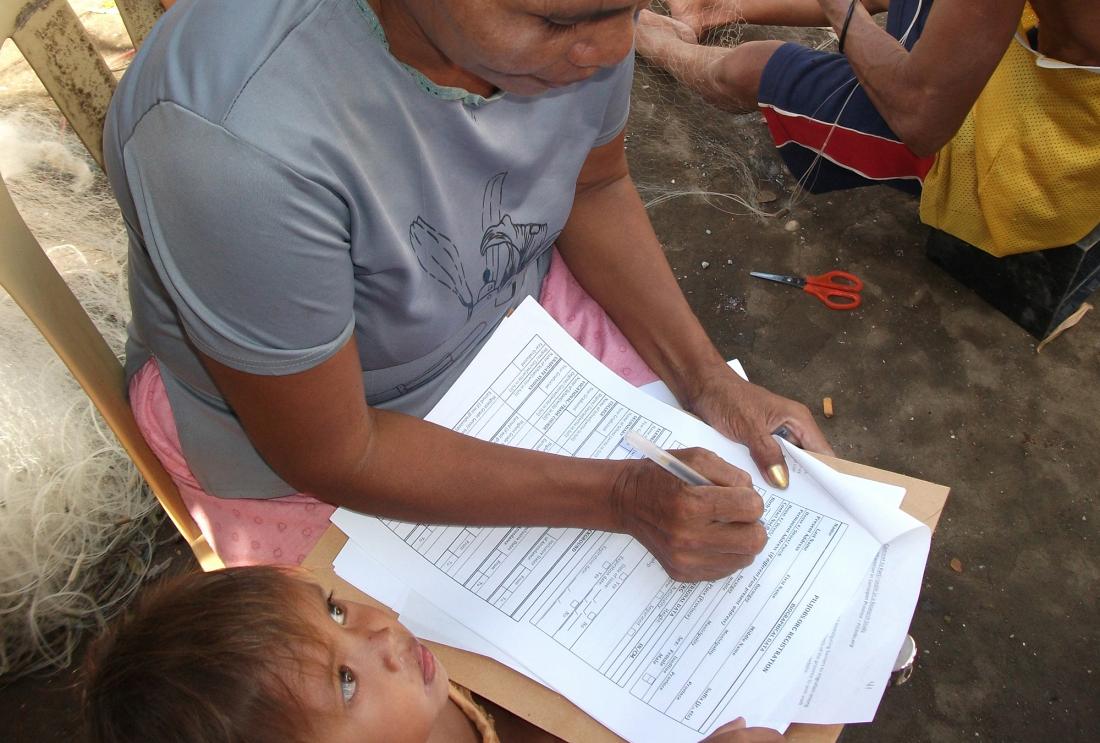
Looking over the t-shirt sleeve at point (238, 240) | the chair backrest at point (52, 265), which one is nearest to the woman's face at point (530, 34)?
the t-shirt sleeve at point (238, 240)

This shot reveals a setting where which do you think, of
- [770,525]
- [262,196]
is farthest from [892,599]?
[262,196]

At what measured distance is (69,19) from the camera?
3.96ft

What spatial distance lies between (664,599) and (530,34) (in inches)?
27.1

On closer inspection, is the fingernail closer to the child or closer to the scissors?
the child

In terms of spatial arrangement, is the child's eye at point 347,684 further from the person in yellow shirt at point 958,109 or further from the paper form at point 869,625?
the person in yellow shirt at point 958,109

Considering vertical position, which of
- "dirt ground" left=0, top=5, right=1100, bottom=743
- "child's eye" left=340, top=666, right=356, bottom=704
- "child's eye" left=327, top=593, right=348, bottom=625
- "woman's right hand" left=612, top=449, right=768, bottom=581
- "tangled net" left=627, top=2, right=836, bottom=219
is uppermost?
"child's eye" left=327, top=593, right=348, bottom=625

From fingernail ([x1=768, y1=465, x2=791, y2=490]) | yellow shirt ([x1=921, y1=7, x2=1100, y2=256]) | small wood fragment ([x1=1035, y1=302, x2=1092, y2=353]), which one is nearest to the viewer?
fingernail ([x1=768, y1=465, x2=791, y2=490])

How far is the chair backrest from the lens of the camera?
1.00 metres

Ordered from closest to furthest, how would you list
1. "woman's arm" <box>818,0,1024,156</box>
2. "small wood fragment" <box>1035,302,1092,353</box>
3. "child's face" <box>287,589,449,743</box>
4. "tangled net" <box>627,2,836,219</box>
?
"child's face" <box>287,589,449,743</box> < "woman's arm" <box>818,0,1024,156</box> < "small wood fragment" <box>1035,302,1092,353</box> < "tangled net" <box>627,2,836,219</box>

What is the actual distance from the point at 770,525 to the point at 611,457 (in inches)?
9.1

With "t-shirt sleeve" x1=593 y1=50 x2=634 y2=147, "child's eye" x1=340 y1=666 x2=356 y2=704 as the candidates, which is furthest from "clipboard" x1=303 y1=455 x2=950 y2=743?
"t-shirt sleeve" x1=593 y1=50 x2=634 y2=147

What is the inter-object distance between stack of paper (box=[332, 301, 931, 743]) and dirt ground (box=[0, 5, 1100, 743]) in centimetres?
72

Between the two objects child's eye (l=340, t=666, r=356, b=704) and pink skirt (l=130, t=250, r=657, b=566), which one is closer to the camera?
A: child's eye (l=340, t=666, r=356, b=704)

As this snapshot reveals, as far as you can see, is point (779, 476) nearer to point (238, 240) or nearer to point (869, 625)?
point (869, 625)
